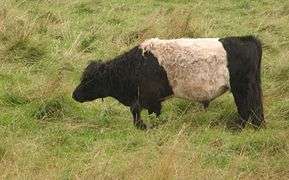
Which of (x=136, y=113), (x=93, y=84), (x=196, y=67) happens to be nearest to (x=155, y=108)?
(x=136, y=113)

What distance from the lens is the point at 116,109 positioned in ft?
27.6

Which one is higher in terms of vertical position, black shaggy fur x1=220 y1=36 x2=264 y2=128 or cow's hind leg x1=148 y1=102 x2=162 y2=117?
black shaggy fur x1=220 y1=36 x2=264 y2=128

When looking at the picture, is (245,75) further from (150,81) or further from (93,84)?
(93,84)

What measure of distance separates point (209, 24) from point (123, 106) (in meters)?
3.62

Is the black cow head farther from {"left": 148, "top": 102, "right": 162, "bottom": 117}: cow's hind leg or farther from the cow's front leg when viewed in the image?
{"left": 148, "top": 102, "right": 162, "bottom": 117}: cow's hind leg

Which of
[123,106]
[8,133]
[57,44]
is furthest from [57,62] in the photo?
[8,133]

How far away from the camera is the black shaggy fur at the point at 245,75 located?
7.54 metres

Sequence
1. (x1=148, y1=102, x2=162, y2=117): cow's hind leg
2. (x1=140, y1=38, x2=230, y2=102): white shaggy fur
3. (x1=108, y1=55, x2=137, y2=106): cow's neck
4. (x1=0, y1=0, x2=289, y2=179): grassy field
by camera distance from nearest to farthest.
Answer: (x1=0, y1=0, x2=289, y2=179): grassy field → (x1=140, y1=38, x2=230, y2=102): white shaggy fur → (x1=148, y1=102, x2=162, y2=117): cow's hind leg → (x1=108, y1=55, x2=137, y2=106): cow's neck

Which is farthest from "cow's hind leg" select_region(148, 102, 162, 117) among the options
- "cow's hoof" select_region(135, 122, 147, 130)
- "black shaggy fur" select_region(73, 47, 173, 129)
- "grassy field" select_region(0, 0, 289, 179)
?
"cow's hoof" select_region(135, 122, 147, 130)

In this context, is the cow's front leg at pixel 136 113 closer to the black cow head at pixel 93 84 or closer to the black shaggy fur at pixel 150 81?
the black shaggy fur at pixel 150 81

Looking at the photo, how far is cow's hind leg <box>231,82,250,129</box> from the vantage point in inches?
299

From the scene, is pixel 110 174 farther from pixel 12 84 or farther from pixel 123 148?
pixel 12 84

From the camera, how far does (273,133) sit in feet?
23.1

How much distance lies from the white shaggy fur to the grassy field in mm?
356
